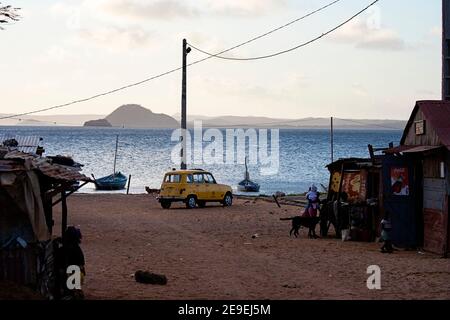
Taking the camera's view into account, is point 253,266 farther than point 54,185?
Yes

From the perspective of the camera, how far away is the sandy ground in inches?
563

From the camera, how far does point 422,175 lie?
20344mm

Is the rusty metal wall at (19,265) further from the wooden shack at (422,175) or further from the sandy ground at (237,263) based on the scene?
the wooden shack at (422,175)

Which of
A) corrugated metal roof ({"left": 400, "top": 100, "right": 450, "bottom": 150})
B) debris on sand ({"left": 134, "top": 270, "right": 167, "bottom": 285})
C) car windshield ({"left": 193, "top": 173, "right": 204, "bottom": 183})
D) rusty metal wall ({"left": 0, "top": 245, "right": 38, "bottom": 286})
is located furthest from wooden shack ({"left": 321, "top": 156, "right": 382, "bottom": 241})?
rusty metal wall ({"left": 0, "top": 245, "right": 38, "bottom": 286})

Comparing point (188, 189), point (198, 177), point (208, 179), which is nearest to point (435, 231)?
point (188, 189)

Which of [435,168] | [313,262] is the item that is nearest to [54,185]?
[313,262]

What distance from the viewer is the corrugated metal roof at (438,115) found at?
1933cm

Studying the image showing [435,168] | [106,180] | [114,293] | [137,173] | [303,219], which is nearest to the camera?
[114,293]

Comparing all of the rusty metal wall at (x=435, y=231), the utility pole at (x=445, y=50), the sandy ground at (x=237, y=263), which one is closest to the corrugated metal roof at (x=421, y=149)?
the rusty metal wall at (x=435, y=231)

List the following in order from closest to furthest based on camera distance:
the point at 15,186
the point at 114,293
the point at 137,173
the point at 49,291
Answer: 1. the point at 15,186
2. the point at 49,291
3. the point at 114,293
4. the point at 137,173

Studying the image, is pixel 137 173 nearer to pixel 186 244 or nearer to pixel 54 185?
pixel 186 244

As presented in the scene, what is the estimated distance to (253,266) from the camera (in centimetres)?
1761

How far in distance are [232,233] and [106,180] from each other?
3963cm

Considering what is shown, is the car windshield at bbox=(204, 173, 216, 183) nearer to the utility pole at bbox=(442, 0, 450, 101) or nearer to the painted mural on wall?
the utility pole at bbox=(442, 0, 450, 101)
